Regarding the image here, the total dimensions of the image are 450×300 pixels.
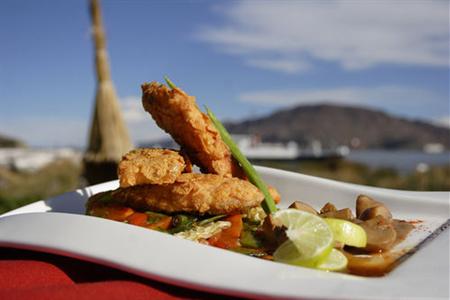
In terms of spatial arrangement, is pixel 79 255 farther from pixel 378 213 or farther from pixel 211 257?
pixel 378 213

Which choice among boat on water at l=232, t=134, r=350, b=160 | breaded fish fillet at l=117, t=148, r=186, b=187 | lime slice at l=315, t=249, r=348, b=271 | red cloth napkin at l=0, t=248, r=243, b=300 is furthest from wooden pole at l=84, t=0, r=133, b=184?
boat on water at l=232, t=134, r=350, b=160

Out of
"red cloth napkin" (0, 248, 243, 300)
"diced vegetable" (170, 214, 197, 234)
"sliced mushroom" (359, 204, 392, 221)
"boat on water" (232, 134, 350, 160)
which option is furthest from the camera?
"boat on water" (232, 134, 350, 160)

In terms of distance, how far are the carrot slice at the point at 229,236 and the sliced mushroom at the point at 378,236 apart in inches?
32.2

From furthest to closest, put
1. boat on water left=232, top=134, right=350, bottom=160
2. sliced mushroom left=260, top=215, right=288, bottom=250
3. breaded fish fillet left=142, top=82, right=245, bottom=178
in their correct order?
boat on water left=232, top=134, right=350, bottom=160 < breaded fish fillet left=142, top=82, right=245, bottom=178 < sliced mushroom left=260, top=215, right=288, bottom=250

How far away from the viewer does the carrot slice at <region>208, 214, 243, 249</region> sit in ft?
12.0

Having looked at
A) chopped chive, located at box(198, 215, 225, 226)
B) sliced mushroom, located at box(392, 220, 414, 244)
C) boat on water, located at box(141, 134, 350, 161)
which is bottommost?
boat on water, located at box(141, 134, 350, 161)

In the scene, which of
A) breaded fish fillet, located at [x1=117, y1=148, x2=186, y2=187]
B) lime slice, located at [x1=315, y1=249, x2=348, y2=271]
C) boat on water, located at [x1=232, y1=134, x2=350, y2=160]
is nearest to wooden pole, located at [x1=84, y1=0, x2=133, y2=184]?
breaded fish fillet, located at [x1=117, y1=148, x2=186, y2=187]

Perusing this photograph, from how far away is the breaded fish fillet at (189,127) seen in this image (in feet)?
12.8

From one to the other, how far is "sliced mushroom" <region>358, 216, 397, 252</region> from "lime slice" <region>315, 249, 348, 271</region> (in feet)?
1.41

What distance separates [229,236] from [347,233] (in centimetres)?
76

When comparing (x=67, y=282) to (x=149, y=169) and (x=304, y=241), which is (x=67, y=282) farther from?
(x=304, y=241)

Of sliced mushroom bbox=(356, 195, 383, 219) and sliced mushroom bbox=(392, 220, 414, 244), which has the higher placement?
sliced mushroom bbox=(356, 195, 383, 219)

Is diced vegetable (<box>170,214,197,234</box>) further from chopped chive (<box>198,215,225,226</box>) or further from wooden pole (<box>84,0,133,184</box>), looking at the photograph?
wooden pole (<box>84,0,133,184</box>)

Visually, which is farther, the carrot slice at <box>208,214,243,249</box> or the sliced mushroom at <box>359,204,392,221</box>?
the sliced mushroom at <box>359,204,392,221</box>
